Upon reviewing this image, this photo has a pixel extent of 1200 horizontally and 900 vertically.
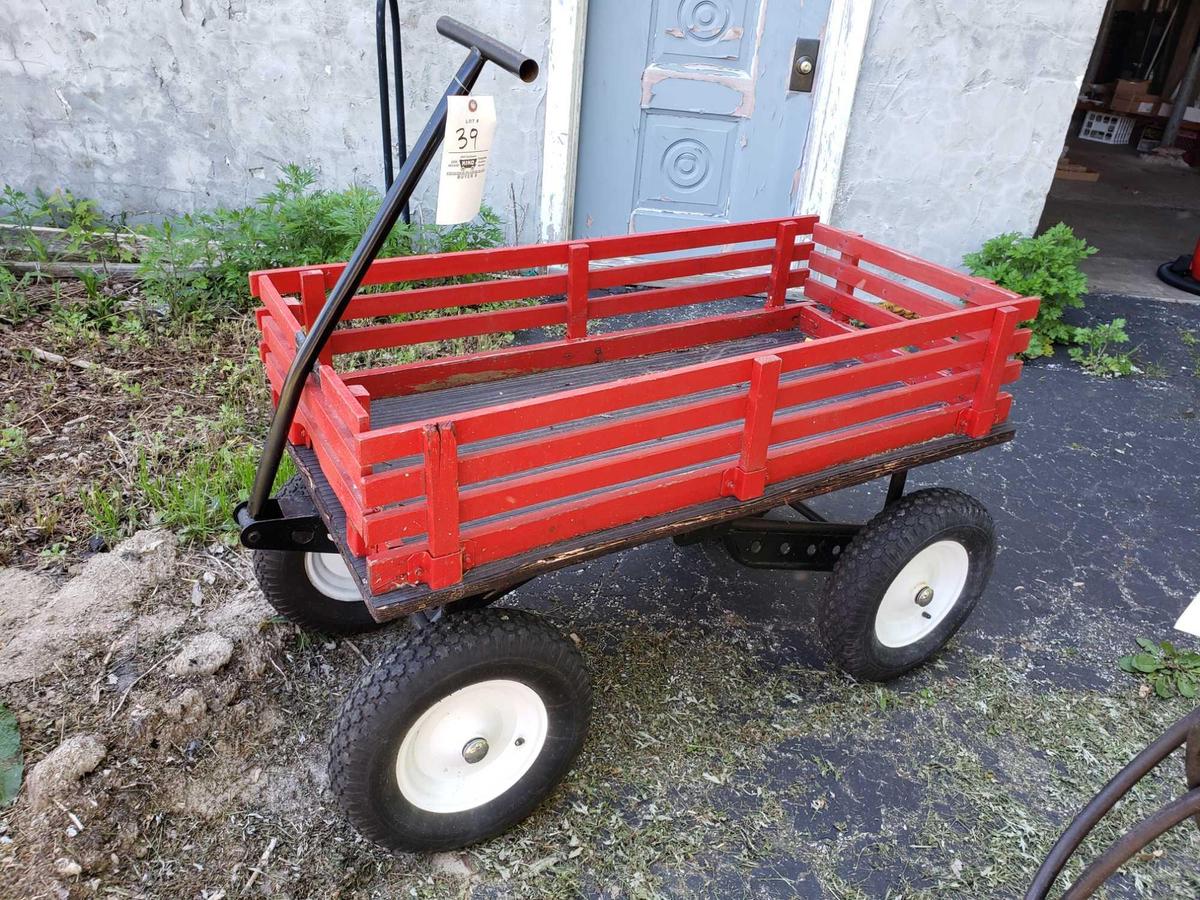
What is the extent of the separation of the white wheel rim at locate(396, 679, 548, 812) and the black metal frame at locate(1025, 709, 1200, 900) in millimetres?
1124

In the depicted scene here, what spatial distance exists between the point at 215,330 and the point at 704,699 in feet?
10.6

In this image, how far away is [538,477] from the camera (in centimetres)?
194

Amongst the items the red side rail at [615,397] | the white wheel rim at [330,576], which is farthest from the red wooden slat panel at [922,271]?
the white wheel rim at [330,576]

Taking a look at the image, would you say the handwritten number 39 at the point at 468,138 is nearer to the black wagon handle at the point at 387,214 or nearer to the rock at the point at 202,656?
the black wagon handle at the point at 387,214

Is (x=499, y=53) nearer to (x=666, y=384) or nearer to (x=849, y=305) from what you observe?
(x=666, y=384)

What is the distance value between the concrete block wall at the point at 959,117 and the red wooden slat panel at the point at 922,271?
231 cm

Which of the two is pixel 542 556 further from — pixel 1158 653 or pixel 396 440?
pixel 1158 653

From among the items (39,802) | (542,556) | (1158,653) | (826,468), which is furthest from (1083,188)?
(39,802)

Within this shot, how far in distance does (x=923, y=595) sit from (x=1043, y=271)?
10.4 feet

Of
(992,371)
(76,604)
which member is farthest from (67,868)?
(992,371)

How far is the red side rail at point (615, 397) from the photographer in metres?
1.81

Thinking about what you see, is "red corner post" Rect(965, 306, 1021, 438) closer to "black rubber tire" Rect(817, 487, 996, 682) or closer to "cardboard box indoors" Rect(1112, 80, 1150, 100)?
"black rubber tire" Rect(817, 487, 996, 682)

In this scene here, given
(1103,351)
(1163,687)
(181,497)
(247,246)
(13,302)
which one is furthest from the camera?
(1103,351)

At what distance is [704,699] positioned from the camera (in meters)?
2.66
